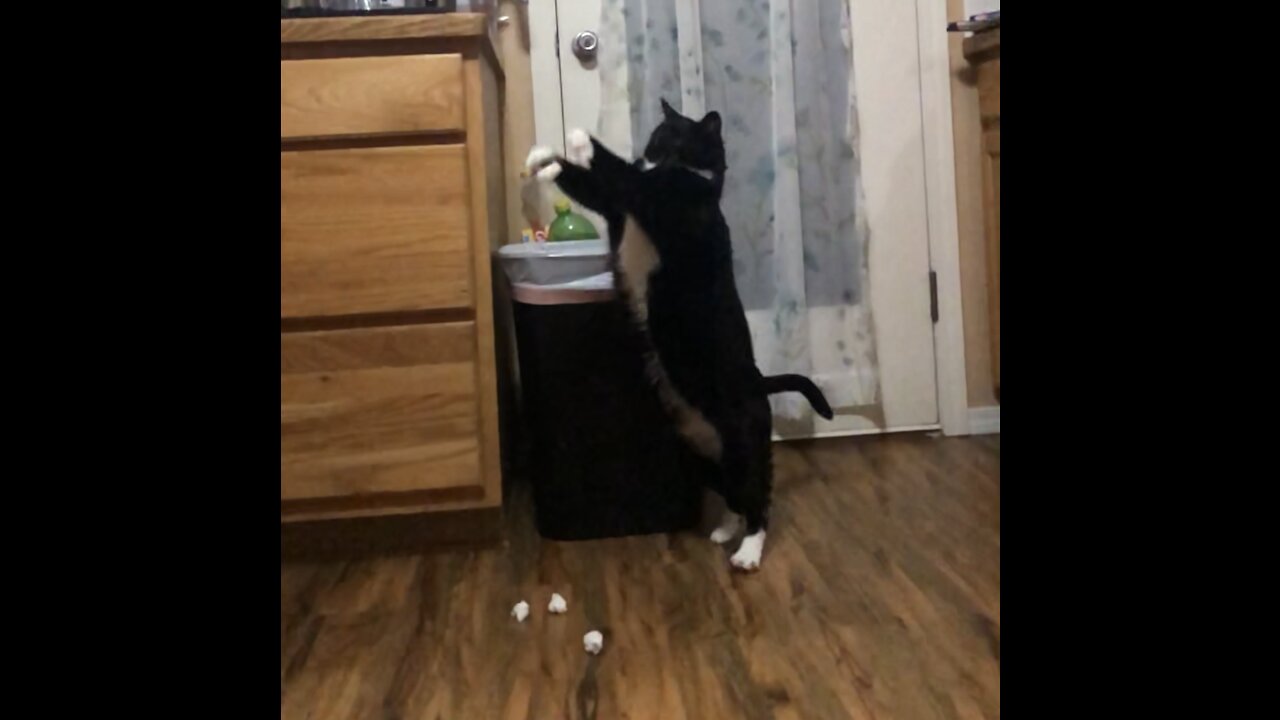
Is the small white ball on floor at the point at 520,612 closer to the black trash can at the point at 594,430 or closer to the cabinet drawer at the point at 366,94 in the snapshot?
the black trash can at the point at 594,430

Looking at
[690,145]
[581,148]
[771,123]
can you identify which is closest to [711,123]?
[690,145]

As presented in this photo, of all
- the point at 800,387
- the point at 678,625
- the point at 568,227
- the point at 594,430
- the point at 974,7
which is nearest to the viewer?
the point at 678,625

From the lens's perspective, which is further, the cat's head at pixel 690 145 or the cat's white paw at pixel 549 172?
the cat's head at pixel 690 145

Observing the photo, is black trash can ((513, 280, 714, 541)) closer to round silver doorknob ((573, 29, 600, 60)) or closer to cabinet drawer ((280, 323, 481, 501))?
cabinet drawer ((280, 323, 481, 501))

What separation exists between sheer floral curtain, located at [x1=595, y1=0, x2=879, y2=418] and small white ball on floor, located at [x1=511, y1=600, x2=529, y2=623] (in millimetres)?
977

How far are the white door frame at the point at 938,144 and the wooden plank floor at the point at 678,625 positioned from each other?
459 millimetres

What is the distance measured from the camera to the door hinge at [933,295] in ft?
7.51

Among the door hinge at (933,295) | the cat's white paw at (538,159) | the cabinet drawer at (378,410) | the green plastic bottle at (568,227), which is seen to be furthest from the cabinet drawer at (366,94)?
the door hinge at (933,295)

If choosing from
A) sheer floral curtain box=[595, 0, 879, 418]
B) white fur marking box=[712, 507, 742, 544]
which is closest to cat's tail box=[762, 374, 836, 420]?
white fur marking box=[712, 507, 742, 544]

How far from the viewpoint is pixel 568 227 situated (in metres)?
2.07

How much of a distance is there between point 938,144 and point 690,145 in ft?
2.65

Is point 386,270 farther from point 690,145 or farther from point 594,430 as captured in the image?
point 690,145
